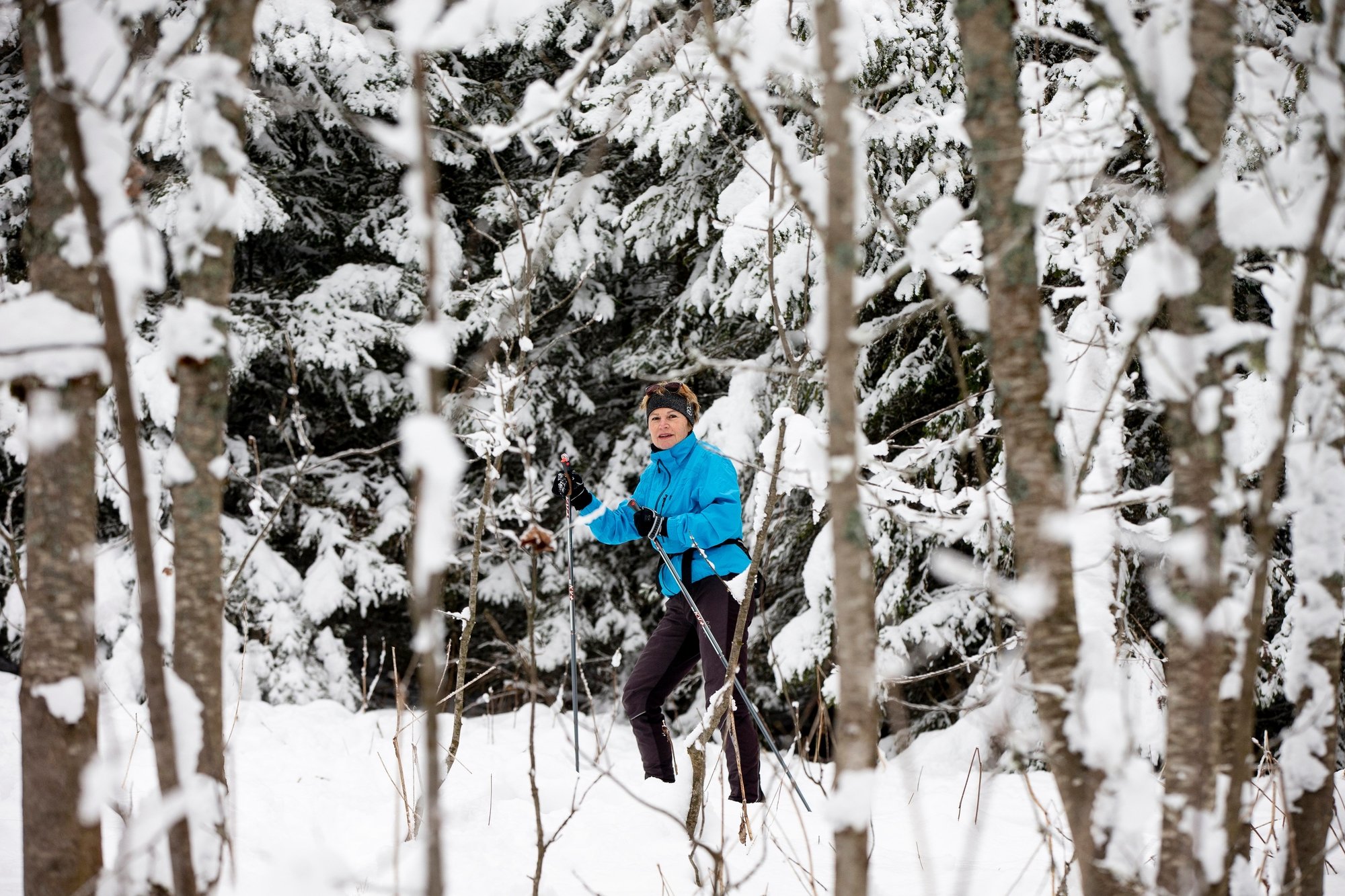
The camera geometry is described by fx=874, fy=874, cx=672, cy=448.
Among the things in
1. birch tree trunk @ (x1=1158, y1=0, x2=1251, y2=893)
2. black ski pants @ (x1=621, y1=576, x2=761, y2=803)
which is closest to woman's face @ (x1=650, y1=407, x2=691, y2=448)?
black ski pants @ (x1=621, y1=576, x2=761, y2=803)

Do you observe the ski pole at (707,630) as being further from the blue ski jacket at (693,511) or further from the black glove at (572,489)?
the black glove at (572,489)

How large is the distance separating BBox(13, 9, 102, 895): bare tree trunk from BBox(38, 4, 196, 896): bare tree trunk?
0.85ft

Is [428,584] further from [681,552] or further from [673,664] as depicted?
[673,664]

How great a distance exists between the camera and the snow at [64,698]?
4.62 ft

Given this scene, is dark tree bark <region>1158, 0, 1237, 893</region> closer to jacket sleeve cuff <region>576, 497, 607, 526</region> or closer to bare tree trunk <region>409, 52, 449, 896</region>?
bare tree trunk <region>409, 52, 449, 896</region>

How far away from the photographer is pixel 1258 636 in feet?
4.43

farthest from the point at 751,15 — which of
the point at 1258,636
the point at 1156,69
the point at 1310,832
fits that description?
the point at 1310,832

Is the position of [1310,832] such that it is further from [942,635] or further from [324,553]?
[324,553]

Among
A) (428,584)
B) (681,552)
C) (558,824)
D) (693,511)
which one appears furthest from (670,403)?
(428,584)

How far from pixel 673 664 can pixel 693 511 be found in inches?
23.9

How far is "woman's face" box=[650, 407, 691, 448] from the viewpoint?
3.51 m

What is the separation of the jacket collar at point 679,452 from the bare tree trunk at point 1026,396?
213cm

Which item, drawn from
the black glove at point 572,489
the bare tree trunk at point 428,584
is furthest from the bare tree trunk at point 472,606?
the bare tree trunk at point 428,584

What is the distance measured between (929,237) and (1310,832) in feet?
4.36
